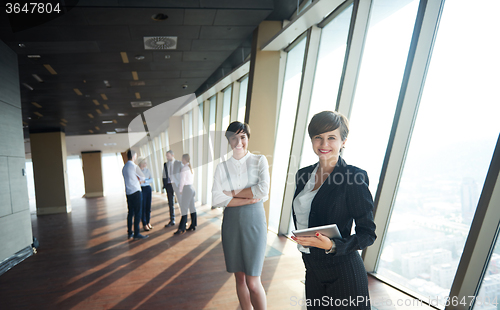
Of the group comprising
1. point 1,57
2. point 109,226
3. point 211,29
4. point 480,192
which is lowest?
point 109,226

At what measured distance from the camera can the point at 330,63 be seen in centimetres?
430

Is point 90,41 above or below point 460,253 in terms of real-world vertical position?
above

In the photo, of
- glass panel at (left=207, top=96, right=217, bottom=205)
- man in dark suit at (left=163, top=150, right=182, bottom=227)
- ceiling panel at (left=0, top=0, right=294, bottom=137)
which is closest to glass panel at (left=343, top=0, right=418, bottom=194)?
ceiling panel at (left=0, top=0, right=294, bottom=137)

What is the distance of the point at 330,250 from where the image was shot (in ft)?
3.80

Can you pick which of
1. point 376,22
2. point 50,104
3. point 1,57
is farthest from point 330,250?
point 50,104

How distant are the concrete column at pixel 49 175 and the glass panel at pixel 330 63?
1145cm

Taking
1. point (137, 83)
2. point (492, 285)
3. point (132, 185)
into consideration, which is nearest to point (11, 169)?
point (132, 185)

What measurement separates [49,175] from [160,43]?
32.0ft

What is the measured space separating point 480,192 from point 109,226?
7.50 meters

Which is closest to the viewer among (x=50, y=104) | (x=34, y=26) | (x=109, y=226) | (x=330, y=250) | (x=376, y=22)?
(x=330, y=250)

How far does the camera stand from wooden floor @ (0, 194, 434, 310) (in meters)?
2.95

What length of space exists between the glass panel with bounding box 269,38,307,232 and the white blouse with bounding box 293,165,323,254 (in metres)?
3.74

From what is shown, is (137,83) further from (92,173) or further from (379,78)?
(92,173)

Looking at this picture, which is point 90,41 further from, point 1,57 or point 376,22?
point 376,22
